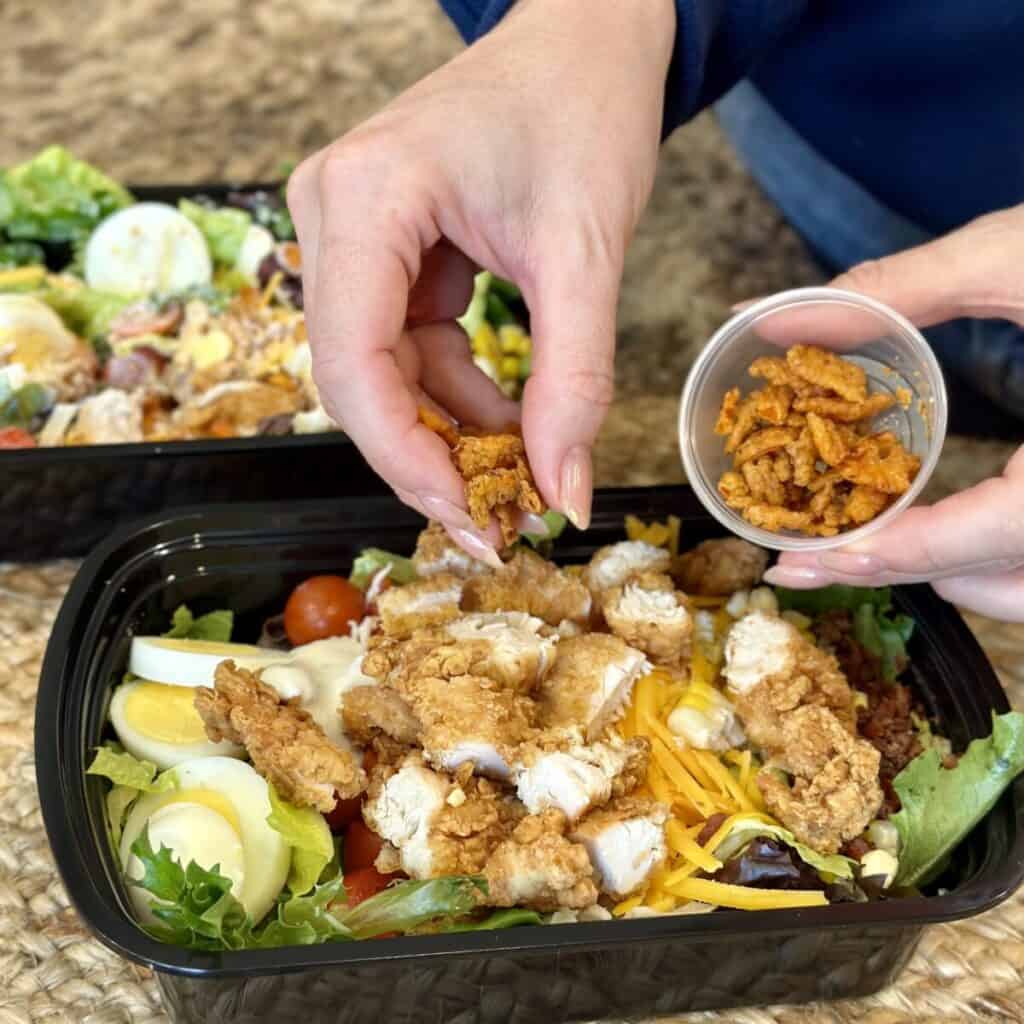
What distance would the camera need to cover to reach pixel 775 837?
1.42 m

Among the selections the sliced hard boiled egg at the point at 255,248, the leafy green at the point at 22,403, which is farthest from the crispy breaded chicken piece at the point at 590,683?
the sliced hard boiled egg at the point at 255,248

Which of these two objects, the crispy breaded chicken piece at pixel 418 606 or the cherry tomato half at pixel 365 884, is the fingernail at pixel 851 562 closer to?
the crispy breaded chicken piece at pixel 418 606

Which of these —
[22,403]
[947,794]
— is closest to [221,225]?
[22,403]

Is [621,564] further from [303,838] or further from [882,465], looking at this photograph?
[303,838]

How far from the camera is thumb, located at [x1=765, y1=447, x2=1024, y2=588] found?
133cm

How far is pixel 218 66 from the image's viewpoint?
323 cm

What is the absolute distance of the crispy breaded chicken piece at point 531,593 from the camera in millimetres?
1602

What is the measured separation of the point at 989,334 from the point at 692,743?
117 cm

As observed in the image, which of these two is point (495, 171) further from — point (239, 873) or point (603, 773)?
point (239, 873)

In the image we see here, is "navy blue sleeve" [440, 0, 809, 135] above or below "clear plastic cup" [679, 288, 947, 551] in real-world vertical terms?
above

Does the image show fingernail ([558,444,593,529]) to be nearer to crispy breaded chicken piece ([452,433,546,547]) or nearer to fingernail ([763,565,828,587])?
crispy breaded chicken piece ([452,433,546,547])

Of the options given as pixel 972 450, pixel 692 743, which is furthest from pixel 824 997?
pixel 972 450

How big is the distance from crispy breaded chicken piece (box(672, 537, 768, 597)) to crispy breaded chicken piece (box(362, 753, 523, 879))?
18.2 inches

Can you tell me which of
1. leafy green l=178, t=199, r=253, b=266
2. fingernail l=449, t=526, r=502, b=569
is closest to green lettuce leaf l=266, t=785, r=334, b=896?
fingernail l=449, t=526, r=502, b=569
